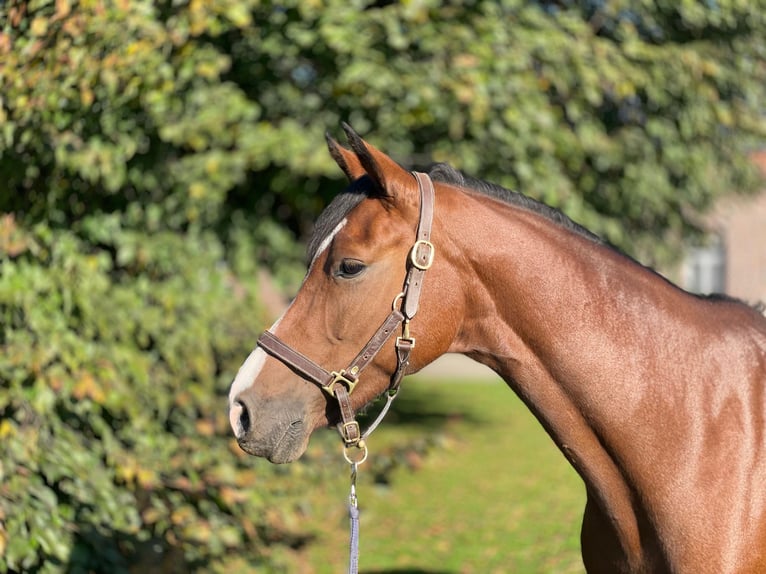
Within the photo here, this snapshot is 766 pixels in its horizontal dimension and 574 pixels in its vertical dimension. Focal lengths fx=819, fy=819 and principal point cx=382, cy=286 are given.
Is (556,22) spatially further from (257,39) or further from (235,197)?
(235,197)

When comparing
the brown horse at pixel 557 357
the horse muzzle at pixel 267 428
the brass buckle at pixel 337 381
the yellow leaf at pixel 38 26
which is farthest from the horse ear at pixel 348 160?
the yellow leaf at pixel 38 26

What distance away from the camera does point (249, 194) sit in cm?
780

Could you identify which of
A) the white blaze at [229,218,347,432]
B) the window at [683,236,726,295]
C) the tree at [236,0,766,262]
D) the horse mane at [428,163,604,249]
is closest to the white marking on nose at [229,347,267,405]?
the white blaze at [229,218,347,432]

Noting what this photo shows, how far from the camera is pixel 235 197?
25.8 ft

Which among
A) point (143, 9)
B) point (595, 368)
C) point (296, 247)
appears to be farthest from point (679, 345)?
point (296, 247)

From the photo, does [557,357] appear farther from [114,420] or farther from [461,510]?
[461,510]

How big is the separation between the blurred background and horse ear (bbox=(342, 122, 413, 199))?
1.89 meters

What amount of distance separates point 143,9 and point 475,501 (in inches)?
216

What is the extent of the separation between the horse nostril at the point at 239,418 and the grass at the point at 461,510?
370 centimetres

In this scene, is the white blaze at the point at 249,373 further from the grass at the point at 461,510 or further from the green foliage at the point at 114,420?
the grass at the point at 461,510

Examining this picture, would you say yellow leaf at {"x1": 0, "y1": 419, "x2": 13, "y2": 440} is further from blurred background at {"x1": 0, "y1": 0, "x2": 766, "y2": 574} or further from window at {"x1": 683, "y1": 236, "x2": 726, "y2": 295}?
window at {"x1": 683, "y1": 236, "x2": 726, "y2": 295}

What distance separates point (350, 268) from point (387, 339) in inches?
8.5

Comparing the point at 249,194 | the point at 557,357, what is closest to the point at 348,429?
the point at 557,357

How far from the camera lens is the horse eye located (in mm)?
2162
